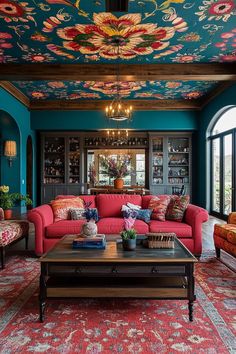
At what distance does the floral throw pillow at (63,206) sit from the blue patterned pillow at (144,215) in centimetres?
100

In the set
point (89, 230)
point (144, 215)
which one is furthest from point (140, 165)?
point (89, 230)

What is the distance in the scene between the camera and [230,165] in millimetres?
7184

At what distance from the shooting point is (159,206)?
460cm

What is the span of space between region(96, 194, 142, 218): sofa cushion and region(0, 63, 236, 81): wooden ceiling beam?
8.04 ft

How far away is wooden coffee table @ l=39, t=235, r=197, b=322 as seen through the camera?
240cm

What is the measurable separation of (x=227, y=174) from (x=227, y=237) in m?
4.04

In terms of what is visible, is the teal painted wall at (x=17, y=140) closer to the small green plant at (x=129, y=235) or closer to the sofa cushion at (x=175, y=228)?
the sofa cushion at (x=175, y=228)

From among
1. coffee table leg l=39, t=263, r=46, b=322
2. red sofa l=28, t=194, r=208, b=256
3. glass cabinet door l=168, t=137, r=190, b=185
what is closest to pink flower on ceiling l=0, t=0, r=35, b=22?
red sofa l=28, t=194, r=208, b=256

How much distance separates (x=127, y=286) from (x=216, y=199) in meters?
6.46

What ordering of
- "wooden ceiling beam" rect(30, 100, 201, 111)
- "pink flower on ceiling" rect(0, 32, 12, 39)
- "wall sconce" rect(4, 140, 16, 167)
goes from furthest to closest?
"wooden ceiling beam" rect(30, 100, 201, 111), "wall sconce" rect(4, 140, 16, 167), "pink flower on ceiling" rect(0, 32, 12, 39)

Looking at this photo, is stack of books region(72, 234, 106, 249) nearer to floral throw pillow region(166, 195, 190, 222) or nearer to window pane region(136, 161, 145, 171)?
floral throw pillow region(166, 195, 190, 222)

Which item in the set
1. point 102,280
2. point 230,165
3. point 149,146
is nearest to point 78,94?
point 149,146

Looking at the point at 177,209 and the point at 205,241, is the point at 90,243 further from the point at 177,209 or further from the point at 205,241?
the point at 205,241

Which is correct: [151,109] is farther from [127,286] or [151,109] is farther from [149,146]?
[127,286]
